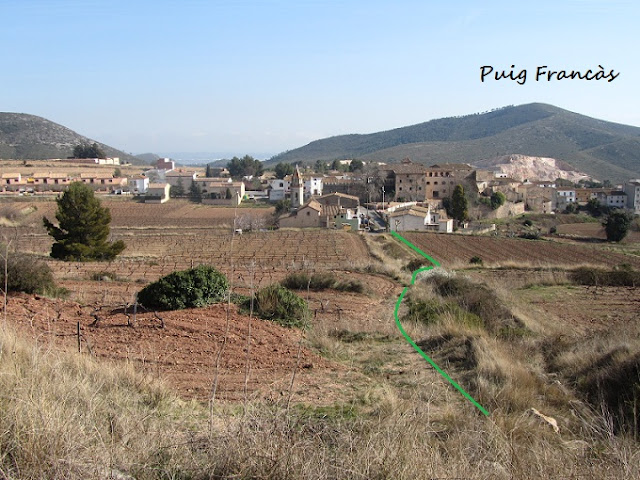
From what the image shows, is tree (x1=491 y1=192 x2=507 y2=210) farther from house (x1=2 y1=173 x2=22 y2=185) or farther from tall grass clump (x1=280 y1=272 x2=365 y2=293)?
house (x1=2 y1=173 x2=22 y2=185)

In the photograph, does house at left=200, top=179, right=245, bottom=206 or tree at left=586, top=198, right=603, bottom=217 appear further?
house at left=200, top=179, right=245, bottom=206

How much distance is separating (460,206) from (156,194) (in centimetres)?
4343

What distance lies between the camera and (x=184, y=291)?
9344mm

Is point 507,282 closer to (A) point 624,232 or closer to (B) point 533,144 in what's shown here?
(A) point 624,232

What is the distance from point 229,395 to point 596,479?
3.49 m

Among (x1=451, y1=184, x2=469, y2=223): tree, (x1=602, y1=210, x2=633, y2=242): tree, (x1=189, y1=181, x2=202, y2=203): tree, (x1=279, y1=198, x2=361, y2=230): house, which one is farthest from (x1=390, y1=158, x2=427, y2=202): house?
(x1=189, y1=181, x2=202, y2=203): tree

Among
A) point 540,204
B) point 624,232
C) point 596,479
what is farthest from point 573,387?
point 540,204

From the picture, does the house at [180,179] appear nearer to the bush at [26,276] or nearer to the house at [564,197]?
the house at [564,197]

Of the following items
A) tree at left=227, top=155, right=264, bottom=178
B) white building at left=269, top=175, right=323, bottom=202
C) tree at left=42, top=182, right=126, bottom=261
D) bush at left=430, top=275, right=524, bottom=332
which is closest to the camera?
bush at left=430, top=275, right=524, bottom=332

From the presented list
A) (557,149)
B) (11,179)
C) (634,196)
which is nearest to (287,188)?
(11,179)

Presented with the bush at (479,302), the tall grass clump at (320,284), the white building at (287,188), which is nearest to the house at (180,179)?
the white building at (287,188)

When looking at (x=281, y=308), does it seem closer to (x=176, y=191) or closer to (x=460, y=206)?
(x=460, y=206)

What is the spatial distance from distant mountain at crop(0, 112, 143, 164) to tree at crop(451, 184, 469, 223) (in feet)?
319

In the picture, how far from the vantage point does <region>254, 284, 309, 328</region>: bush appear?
9.30 m
